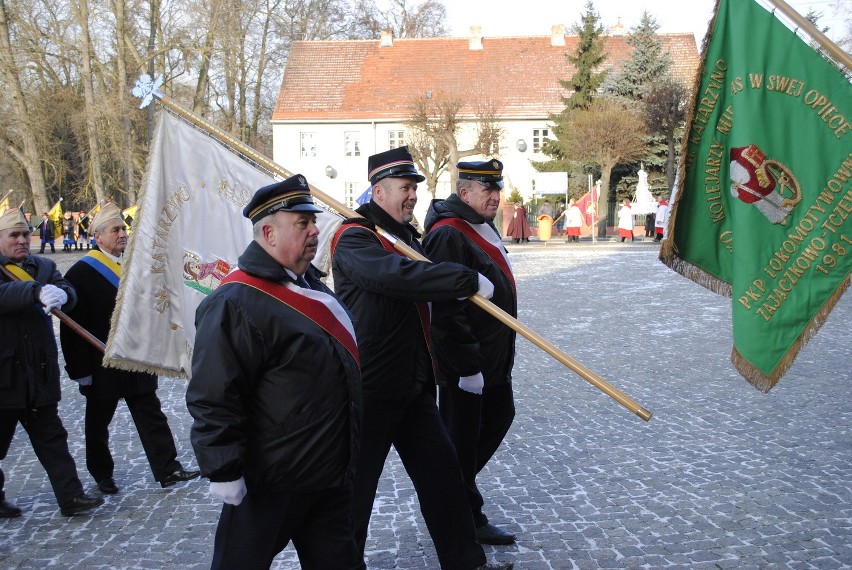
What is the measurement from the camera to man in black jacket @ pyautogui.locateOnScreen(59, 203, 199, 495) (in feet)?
19.9

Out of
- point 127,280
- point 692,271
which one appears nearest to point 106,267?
point 127,280

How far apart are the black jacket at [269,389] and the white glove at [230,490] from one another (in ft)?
0.09

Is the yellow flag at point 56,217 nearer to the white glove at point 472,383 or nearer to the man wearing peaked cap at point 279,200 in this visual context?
the white glove at point 472,383

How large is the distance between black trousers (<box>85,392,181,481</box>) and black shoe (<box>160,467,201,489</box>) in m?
0.03

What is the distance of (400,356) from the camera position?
4207 millimetres

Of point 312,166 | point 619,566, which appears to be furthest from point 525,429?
point 312,166

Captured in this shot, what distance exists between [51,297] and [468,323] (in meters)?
2.49

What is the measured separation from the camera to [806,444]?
6.68 meters

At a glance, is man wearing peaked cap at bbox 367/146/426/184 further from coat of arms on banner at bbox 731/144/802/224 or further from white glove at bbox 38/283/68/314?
white glove at bbox 38/283/68/314

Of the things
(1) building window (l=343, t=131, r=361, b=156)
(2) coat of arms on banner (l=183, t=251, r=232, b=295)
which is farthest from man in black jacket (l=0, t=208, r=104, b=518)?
(1) building window (l=343, t=131, r=361, b=156)

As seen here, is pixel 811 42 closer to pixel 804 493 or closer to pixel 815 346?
pixel 804 493

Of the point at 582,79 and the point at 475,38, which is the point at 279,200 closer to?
the point at 582,79

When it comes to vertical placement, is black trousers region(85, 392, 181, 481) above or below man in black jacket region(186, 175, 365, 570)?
below

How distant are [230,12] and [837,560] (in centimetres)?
3460
